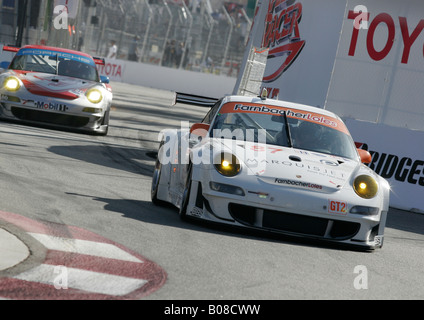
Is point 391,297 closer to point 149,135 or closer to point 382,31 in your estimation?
point 382,31

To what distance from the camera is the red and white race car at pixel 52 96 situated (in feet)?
43.8

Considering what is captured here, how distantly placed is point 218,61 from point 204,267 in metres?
35.4

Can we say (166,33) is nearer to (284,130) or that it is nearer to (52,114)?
(52,114)

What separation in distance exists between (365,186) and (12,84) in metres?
7.66

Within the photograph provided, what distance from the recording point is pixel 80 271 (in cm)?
507

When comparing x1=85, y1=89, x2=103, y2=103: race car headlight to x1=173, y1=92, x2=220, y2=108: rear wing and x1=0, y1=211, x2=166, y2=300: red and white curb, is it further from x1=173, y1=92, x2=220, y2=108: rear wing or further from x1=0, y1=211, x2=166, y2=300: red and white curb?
x1=0, y1=211, x2=166, y2=300: red and white curb

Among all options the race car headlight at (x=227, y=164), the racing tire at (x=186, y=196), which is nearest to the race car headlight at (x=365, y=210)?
the race car headlight at (x=227, y=164)

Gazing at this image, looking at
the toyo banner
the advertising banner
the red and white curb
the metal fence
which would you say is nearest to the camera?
the red and white curb

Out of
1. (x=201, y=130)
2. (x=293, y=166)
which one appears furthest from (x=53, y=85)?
(x=293, y=166)

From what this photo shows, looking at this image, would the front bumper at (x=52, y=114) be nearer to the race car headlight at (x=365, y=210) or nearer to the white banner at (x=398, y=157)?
the white banner at (x=398, y=157)

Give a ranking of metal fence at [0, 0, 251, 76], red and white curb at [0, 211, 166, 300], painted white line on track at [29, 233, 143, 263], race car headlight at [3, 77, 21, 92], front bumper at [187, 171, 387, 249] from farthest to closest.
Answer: metal fence at [0, 0, 251, 76], race car headlight at [3, 77, 21, 92], front bumper at [187, 171, 387, 249], painted white line on track at [29, 233, 143, 263], red and white curb at [0, 211, 166, 300]

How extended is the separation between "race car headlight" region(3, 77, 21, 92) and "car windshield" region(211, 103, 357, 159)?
19.4ft

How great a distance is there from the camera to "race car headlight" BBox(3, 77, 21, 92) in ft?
43.5

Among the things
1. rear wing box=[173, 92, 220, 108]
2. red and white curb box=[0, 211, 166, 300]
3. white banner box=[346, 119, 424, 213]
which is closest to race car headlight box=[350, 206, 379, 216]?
red and white curb box=[0, 211, 166, 300]
